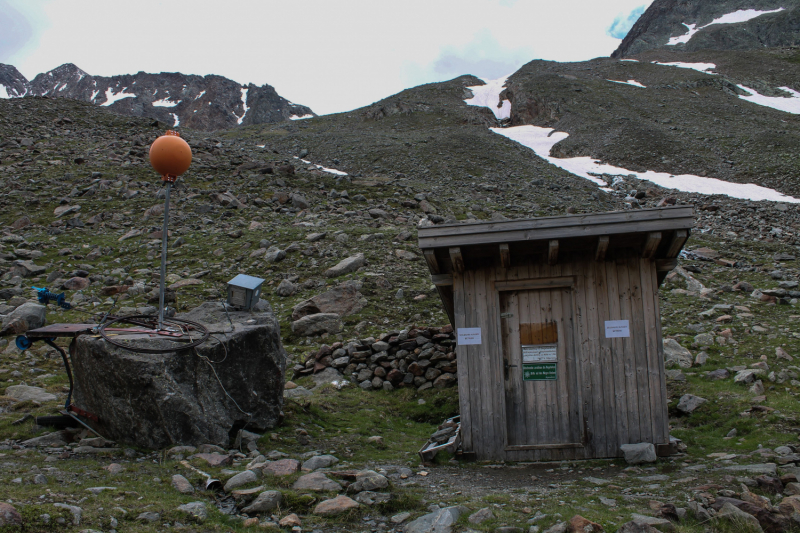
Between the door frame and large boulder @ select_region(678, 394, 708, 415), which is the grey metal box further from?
large boulder @ select_region(678, 394, 708, 415)

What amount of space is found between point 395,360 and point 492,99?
67.5m

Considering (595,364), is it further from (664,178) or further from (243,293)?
(664,178)

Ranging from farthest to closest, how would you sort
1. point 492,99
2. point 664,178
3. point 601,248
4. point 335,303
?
point 492,99 < point 664,178 < point 335,303 < point 601,248

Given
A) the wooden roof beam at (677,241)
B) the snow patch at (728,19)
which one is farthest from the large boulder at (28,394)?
the snow patch at (728,19)

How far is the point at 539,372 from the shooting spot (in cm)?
748

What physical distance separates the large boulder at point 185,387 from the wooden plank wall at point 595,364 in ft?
9.43

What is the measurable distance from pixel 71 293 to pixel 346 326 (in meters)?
7.74

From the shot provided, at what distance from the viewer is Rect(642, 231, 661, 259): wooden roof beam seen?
6.80 m

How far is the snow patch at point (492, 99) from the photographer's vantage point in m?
69.2

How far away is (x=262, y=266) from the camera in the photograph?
17000 mm

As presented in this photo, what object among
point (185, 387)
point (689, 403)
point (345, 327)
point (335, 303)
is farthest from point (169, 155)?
point (689, 403)

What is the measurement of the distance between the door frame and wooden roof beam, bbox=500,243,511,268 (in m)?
0.32

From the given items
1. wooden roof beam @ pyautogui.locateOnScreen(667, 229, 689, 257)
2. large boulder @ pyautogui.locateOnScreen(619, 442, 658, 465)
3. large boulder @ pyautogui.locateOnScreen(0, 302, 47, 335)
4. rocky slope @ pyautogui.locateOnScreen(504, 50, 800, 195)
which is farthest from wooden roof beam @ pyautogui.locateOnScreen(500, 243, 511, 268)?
rocky slope @ pyautogui.locateOnScreen(504, 50, 800, 195)

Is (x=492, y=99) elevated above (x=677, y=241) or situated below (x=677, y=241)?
above
